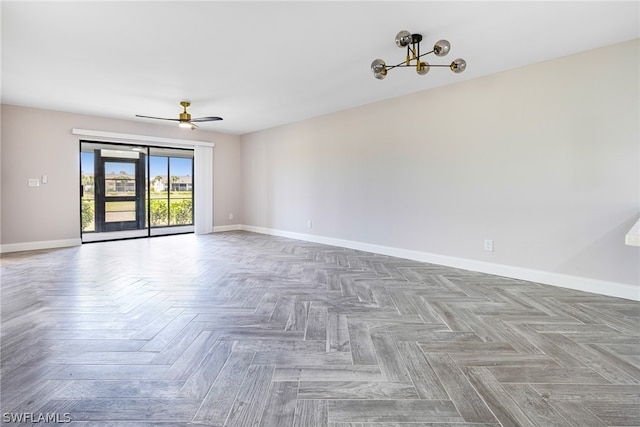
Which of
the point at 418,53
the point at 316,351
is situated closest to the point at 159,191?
the point at 418,53

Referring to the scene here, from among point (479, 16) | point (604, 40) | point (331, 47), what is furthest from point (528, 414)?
point (604, 40)

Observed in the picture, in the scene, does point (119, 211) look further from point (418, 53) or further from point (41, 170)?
point (418, 53)

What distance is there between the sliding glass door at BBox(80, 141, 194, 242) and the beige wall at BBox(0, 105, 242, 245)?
1.61 feet

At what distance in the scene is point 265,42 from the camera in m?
3.09

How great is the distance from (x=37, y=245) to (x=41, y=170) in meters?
1.36

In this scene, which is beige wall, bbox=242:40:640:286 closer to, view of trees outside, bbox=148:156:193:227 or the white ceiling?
the white ceiling

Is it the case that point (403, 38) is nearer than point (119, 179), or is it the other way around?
point (403, 38)

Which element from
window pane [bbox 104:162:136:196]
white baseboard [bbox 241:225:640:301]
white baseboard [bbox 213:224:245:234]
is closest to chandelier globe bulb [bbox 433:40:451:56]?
white baseboard [bbox 241:225:640:301]

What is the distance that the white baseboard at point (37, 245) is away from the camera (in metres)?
5.30

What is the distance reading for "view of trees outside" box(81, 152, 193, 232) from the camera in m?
6.92

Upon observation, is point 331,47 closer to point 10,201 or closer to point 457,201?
point 457,201

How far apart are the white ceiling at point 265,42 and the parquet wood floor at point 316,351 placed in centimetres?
254

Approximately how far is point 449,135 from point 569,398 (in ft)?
11.3

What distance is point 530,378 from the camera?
71.2 inches
